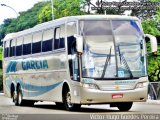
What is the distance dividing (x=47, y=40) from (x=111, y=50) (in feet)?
14.1

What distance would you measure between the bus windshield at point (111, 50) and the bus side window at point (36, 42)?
4574 mm

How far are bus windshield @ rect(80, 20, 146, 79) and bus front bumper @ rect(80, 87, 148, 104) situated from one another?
519 millimetres

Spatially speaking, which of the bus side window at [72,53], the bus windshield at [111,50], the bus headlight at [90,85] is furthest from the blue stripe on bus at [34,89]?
the bus windshield at [111,50]

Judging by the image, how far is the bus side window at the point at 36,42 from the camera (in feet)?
86.2

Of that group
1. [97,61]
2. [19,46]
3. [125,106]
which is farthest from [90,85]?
[19,46]

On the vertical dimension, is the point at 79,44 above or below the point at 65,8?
below

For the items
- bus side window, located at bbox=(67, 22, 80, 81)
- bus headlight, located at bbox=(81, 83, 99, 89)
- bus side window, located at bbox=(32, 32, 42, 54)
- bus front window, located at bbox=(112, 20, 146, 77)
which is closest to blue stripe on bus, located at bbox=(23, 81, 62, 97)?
bus side window, located at bbox=(32, 32, 42, 54)

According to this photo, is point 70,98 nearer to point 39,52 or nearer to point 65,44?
point 65,44

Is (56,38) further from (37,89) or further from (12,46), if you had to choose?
(12,46)

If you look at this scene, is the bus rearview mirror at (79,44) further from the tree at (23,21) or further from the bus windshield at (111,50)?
the tree at (23,21)

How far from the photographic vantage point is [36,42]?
26.7 m

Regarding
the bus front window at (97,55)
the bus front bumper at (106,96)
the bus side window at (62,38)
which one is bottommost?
the bus front bumper at (106,96)

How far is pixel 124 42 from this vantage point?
21.9m

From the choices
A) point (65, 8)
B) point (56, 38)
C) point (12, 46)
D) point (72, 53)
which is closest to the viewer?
point (72, 53)
